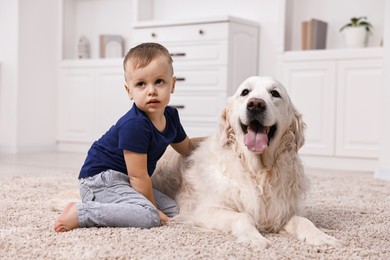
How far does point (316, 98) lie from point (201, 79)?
3.39 feet

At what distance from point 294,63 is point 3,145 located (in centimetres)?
307

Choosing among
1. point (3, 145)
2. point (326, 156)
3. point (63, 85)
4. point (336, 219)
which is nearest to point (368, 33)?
point (326, 156)

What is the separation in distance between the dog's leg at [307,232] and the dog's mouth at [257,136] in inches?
11.1

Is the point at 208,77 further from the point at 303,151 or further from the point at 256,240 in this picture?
the point at 256,240

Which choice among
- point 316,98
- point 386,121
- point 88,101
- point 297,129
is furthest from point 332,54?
point 297,129

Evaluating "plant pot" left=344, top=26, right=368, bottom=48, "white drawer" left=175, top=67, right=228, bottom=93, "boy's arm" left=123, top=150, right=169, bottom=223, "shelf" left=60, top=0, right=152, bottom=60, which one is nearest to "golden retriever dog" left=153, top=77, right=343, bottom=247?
"boy's arm" left=123, top=150, right=169, bottom=223

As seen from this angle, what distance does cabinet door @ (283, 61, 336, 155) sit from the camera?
448 centimetres

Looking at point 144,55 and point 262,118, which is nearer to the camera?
point 262,118

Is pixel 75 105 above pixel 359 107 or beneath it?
beneath

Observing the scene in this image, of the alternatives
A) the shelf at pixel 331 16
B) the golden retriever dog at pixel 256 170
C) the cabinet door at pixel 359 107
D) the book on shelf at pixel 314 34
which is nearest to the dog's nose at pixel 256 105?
the golden retriever dog at pixel 256 170

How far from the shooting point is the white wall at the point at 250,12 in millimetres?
4977

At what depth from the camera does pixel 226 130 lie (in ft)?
6.28

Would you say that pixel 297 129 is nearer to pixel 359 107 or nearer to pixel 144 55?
pixel 144 55

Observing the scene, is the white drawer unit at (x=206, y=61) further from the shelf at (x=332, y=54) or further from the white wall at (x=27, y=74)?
the white wall at (x=27, y=74)
